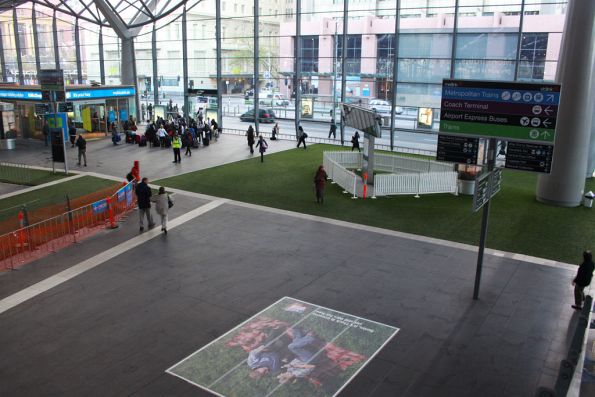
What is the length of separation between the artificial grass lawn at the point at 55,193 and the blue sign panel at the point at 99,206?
2.45 m

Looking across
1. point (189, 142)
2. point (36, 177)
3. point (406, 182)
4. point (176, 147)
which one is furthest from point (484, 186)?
point (189, 142)

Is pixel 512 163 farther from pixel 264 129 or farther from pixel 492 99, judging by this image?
pixel 264 129

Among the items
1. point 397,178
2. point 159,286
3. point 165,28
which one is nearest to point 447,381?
point 159,286

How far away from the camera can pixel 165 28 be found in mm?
35844

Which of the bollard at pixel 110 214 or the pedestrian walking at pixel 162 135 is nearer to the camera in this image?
the bollard at pixel 110 214

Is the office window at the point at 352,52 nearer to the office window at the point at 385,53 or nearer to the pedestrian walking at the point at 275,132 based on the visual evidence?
the office window at the point at 385,53

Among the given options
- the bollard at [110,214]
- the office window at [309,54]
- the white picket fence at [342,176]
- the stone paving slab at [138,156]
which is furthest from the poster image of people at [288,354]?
the office window at [309,54]

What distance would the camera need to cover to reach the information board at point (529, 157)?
959cm

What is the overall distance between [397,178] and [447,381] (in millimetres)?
11512

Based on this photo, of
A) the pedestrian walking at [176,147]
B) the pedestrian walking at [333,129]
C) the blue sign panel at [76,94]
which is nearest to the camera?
the pedestrian walking at [176,147]

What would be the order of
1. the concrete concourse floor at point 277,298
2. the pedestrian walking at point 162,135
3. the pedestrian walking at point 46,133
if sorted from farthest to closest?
the pedestrian walking at point 162,135 < the pedestrian walking at point 46,133 < the concrete concourse floor at point 277,298

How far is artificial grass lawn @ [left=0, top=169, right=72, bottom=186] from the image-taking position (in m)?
20.7

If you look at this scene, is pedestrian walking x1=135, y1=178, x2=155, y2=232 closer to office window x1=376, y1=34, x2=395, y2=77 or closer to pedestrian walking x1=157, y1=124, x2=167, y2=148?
pedestrian walking x1=157, y1=124, x2=167, y2=148

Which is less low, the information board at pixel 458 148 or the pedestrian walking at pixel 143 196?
the information board at pixel 458 148
